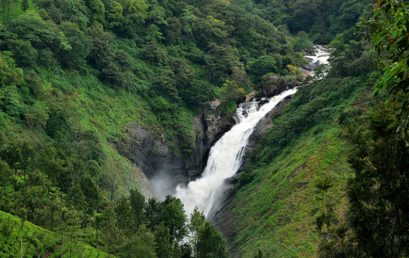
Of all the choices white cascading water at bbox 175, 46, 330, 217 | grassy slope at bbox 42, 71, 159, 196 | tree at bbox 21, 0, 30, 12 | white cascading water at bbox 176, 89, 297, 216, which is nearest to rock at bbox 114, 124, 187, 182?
grassy slope at bbox 42, 71, 159, 196

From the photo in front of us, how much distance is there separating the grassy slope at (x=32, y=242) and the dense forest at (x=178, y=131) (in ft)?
0.29

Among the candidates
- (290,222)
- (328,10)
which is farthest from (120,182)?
(328,10)

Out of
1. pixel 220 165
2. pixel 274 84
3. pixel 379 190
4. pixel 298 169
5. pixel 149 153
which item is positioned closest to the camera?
pixel 379 190

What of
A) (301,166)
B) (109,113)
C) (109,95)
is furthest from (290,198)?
(109,95)

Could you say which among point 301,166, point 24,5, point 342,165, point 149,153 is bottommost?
point 342,165

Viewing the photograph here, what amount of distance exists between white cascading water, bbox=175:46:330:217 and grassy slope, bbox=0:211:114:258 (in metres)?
25.1

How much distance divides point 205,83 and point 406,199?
191 ft

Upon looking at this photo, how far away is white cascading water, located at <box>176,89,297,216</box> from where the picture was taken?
59.0m

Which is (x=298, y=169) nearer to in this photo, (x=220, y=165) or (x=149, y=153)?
(x=220, y=165)

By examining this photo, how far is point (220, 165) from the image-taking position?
62.5 m

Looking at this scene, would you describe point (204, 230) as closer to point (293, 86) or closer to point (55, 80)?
point (55, 80)

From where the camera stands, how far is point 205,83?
69625 millimetres

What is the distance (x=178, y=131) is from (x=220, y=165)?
677 centimetres

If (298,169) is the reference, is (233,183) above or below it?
above
